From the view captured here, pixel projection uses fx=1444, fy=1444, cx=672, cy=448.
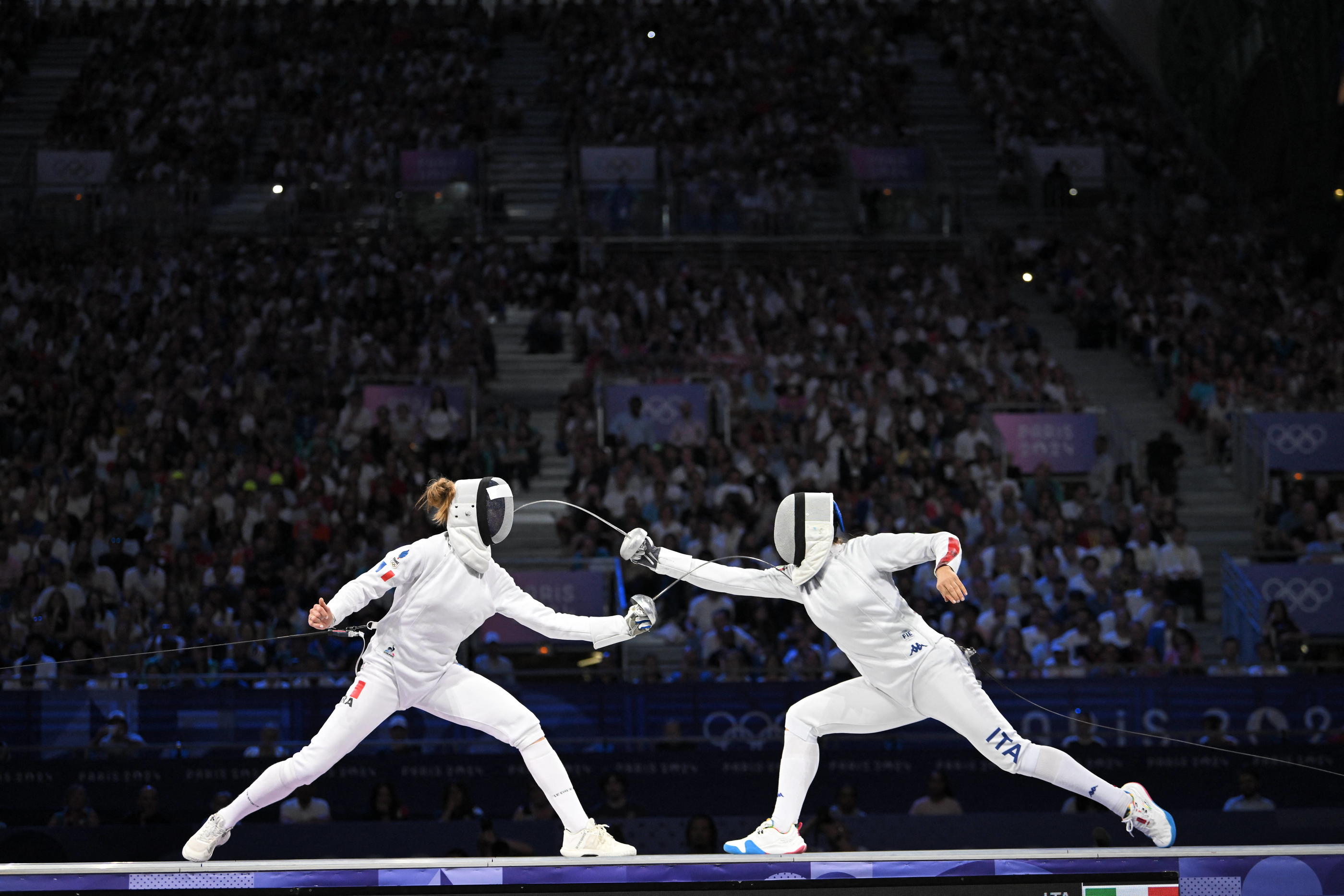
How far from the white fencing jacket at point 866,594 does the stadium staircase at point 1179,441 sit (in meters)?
7.31

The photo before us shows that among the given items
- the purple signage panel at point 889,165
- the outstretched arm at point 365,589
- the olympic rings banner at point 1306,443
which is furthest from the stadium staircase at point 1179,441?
the outstretched arm at point 365,589

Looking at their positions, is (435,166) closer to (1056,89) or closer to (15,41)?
(15,41)

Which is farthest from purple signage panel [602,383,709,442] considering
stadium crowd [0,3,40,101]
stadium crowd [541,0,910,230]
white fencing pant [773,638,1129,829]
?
stadium crowd [0,3,40,101]

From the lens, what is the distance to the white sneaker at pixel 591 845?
5.97 m

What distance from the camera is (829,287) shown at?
17734mm

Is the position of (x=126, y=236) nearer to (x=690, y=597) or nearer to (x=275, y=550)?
(x=275, y=550)

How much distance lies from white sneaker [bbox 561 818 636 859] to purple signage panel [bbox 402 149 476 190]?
15153mm

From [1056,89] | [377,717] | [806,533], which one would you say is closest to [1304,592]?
[806,533]

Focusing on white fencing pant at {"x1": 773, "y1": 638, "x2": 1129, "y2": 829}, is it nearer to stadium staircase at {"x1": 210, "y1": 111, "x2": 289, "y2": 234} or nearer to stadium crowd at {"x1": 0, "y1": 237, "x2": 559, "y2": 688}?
stadium crowd at {"x1": 0, "y1": 237, "x2": 559, "y2": 688}

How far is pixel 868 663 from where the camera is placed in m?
6.25

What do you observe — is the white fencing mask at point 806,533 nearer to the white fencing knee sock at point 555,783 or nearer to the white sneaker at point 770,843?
the white sneaker at point 770,843

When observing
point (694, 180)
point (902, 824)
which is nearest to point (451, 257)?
point (694, 180)

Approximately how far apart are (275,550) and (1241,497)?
386 inches

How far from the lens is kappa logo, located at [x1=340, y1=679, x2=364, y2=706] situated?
6.11m
